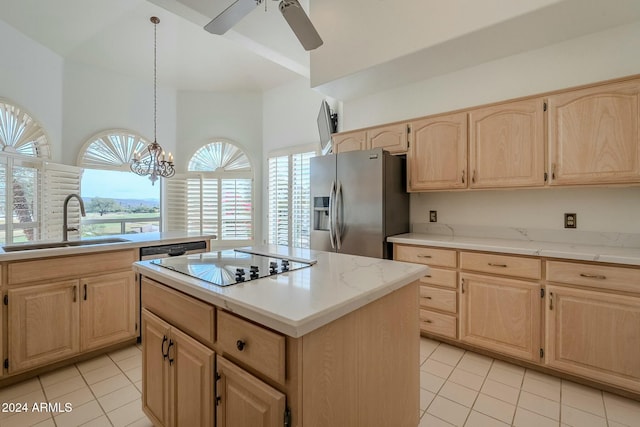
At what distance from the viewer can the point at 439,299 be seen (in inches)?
99.7

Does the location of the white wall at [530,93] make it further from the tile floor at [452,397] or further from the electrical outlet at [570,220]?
the tile floor at [452,397]

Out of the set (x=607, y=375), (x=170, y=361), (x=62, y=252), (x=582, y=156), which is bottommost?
(x=607, y=375)

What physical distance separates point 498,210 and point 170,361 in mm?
2813

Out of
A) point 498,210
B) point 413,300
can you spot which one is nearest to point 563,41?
point 498,210

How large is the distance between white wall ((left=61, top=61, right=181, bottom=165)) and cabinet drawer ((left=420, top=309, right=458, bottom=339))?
4.29m

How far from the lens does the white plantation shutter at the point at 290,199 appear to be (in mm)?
4202

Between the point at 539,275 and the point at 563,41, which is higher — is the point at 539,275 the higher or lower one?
the lower one

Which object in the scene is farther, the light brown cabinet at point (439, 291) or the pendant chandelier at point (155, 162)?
the pendant chandelier at point (155, 162)

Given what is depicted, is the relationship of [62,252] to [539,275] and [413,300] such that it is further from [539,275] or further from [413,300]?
[539,275]

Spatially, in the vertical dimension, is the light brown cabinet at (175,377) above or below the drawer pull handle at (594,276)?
below

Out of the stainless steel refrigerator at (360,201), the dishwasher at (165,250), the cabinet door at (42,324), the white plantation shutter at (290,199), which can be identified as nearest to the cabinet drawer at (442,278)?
the stainless steel refrigerator at (360,201)

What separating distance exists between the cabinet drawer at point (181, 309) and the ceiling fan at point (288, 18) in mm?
1496

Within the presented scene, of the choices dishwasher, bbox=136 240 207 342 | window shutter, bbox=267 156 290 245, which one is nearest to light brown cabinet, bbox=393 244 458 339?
dishwasher, bbox=136 240 207 342

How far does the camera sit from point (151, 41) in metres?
3.39
